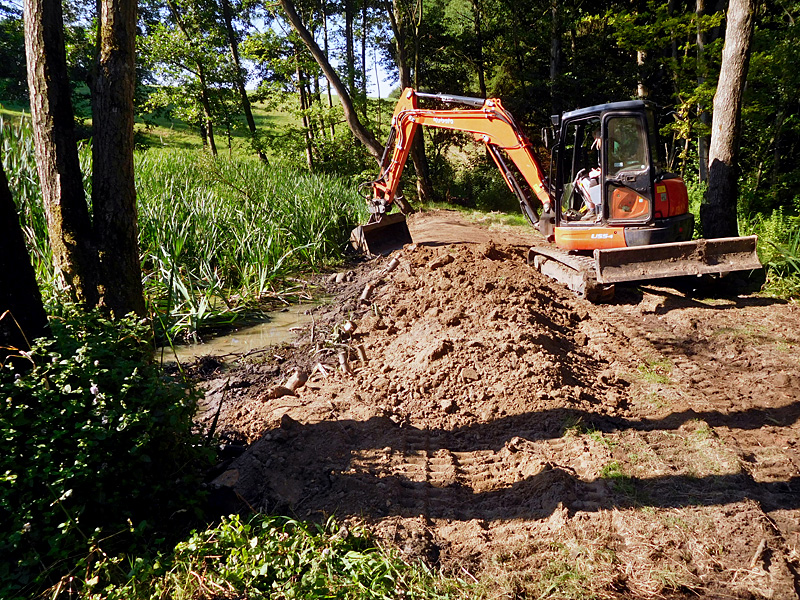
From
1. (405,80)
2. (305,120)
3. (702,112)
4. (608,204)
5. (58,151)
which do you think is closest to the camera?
(58,151)

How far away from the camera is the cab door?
637cm

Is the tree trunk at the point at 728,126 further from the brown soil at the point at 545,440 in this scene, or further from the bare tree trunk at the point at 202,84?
the bare tree trunk at the point at 202,84

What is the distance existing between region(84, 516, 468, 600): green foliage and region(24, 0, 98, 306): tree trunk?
6.91ft

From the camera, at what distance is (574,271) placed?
689 centimetres

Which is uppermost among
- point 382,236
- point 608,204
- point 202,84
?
point 202,84

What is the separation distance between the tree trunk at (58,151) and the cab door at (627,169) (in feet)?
17.6

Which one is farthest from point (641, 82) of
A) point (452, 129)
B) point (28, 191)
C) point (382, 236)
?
point (28, 191)

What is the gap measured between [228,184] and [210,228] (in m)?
2.61

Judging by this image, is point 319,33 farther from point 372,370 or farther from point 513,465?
point 513,465

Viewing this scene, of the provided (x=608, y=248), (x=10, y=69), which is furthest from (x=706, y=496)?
(x=10, y=69)

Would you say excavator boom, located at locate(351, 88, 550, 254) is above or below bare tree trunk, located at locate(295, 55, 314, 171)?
below

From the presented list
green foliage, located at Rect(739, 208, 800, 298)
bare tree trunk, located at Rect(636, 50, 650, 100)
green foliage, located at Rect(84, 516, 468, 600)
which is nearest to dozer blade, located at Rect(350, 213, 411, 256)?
green foliage, located at Rect(739, 208, 800, 298)

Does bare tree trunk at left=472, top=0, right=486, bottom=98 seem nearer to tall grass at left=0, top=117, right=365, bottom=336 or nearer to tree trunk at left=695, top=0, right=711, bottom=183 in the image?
tree trunk at left=695, top=0, right=711, bottom=183

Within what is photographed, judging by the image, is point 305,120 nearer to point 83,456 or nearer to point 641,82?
point 641,82
